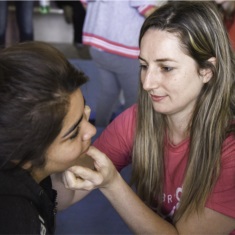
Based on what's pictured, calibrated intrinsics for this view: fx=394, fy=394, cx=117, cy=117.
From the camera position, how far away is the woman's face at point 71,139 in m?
0.72

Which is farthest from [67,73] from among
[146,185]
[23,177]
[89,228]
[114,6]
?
[114,6]

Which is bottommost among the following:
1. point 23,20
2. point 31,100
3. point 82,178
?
point 23,20

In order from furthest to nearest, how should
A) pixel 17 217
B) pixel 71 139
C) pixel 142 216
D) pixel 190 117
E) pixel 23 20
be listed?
1. pixel 23 20
2. pixel 190 117
3. pixel 142 216
4. pixel 71 139
5. pixel 17 217

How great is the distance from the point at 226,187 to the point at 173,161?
0.54 feet

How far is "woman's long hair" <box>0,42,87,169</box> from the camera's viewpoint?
0.64 metres

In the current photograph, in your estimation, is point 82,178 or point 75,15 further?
point 75,15

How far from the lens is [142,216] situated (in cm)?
92

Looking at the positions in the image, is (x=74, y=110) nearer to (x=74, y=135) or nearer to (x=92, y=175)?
(x=74, y=135)

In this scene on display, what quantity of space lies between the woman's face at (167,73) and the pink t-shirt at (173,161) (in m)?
0.12

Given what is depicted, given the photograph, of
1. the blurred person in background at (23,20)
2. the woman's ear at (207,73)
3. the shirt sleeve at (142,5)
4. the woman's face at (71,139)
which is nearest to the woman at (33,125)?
the woman's face at (71,139)

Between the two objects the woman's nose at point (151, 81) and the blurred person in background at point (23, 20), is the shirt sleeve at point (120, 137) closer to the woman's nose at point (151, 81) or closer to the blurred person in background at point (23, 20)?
the woman's nose at point (151, 81)

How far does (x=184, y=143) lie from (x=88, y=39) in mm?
832

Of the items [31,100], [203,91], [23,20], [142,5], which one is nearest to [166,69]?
[203,91]

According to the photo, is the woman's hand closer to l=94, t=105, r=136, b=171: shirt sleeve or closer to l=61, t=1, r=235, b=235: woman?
l=61, t=1, r=235, b=235: woman
